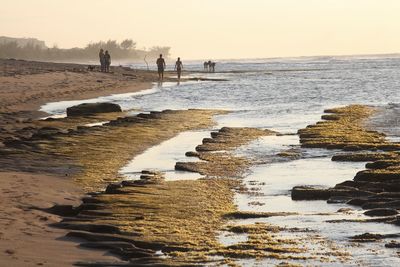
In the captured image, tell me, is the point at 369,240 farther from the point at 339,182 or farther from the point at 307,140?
the point at 307,140

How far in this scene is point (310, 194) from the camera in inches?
488

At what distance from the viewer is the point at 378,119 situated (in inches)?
1090

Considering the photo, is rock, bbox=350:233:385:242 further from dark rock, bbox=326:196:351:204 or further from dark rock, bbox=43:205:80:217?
dark rock, bbox=43:205:80:217

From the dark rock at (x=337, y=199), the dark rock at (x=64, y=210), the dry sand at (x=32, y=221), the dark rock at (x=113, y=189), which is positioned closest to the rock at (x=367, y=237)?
the dark rock at (x=337, y=199)

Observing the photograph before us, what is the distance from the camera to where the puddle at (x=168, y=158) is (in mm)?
14844

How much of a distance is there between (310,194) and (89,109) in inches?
654

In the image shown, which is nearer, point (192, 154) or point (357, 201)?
point (357, 201)

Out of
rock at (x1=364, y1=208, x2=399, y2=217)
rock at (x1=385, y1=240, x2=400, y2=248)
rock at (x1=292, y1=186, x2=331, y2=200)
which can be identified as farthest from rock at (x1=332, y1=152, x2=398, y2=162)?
rock at (x1=385, y1=240, x2=400, y2=248)

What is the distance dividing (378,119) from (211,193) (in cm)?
1618

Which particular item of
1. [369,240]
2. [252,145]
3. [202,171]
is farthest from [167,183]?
[252,145]

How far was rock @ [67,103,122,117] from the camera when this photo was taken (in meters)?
27.4

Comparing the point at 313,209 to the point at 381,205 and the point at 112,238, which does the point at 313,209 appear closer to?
the point at 381,205

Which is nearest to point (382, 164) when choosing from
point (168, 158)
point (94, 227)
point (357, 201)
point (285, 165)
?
point (285, 165)

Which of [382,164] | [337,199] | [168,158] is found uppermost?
[382,164]
